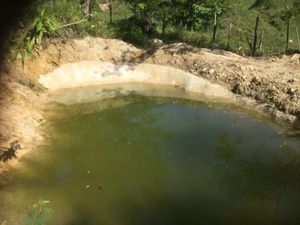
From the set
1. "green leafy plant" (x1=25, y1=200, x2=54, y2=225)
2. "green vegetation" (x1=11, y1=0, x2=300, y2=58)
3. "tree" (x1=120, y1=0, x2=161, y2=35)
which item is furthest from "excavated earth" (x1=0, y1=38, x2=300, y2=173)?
"green leafy plant" (x1=25, y1=200, x2=54, y2=225)

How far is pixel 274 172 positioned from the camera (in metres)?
13.2

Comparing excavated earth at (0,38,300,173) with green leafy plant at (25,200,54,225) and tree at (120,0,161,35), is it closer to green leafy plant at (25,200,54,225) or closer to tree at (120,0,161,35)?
tree at (120,0,161,35)

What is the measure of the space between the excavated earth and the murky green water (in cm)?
108

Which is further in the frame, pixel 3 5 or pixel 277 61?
pixel 277 61

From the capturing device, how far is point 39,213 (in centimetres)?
1008

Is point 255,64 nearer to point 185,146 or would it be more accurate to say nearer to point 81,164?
point 185,146

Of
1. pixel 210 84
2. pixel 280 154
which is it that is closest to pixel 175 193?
pixel 280 154

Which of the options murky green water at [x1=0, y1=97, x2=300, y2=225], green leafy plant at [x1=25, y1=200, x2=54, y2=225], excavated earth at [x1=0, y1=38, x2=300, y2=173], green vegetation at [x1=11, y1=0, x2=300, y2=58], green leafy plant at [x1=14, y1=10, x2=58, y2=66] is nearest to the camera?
green leafy plant at [x1=25, y1=200, x2=54, y2=225]

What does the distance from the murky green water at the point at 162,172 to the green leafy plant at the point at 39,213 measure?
0.22m

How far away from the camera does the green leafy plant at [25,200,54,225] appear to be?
30.7 ft

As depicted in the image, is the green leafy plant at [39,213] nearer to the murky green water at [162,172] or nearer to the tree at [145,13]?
the murky green water at [162,172]

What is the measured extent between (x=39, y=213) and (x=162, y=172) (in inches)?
158

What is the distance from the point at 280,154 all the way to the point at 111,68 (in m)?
9.49

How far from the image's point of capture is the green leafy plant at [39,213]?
937 centimetres
